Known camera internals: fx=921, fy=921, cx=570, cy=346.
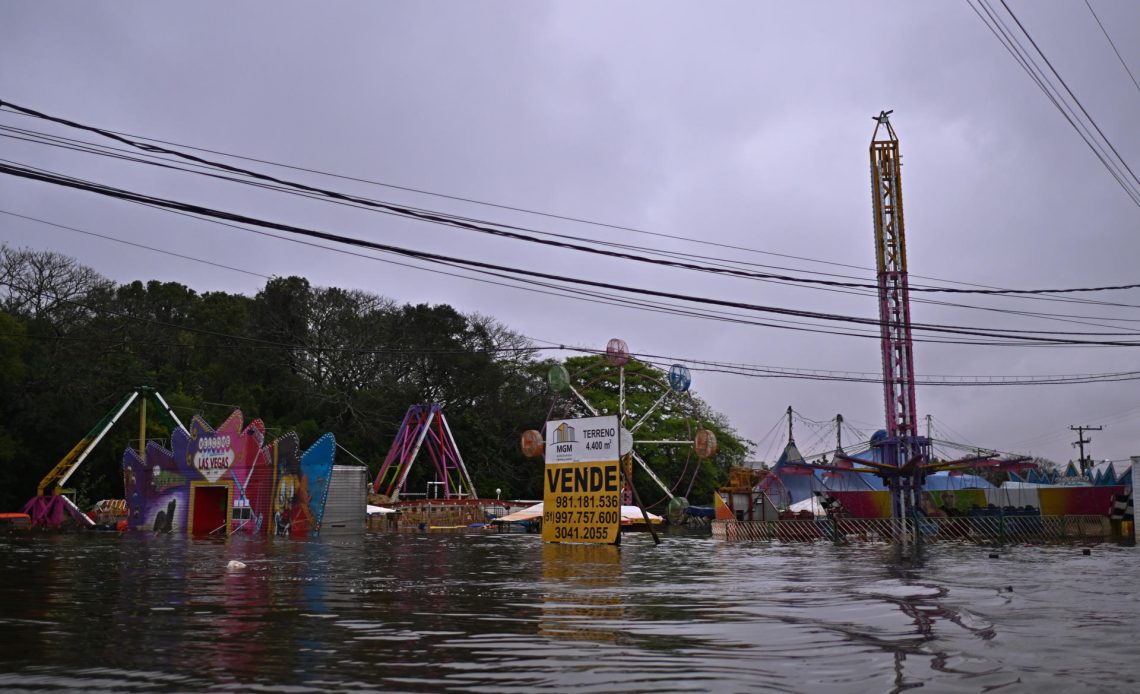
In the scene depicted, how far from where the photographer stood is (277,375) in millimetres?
68000

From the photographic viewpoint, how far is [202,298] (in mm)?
75938

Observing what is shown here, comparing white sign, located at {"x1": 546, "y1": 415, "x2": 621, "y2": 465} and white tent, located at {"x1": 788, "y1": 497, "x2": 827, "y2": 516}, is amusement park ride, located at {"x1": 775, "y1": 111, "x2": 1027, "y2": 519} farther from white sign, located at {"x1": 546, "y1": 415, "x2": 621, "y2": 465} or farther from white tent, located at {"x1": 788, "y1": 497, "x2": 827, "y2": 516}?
white sign, located at {"x1": 546, "y1": 415, "x2": 621, "y2": 465}

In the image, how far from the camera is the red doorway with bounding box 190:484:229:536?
1596 inches

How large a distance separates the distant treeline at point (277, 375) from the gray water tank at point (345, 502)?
13778mm

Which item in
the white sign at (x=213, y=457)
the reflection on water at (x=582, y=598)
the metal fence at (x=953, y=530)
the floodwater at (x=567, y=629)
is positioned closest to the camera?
the floodwater at (x=567, y=629)

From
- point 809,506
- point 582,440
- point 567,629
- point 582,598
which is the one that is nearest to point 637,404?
point 809,506

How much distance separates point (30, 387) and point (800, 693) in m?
59.1

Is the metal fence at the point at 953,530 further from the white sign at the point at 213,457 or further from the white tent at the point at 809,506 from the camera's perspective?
the white sign at the point at 213,457

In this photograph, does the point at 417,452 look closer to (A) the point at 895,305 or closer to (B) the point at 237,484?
(B) the point at 237,484

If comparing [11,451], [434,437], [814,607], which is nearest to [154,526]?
[11,451]

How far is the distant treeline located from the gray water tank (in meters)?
13.8

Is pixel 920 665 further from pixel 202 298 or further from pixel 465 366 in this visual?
pixel 202 298

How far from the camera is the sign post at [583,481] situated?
2578cm

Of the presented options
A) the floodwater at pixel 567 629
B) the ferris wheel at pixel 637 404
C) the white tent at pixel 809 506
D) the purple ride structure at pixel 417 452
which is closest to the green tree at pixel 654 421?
the ferris wheel at pixel 637 404
